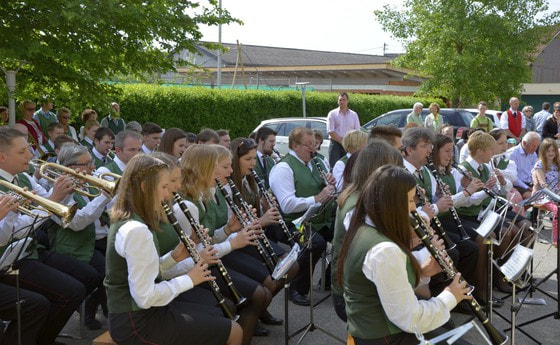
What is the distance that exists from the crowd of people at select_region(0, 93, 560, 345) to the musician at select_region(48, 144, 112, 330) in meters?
0.01

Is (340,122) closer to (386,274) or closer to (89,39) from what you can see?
(89,39)

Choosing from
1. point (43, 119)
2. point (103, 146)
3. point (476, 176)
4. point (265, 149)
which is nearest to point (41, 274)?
point (103, 146)

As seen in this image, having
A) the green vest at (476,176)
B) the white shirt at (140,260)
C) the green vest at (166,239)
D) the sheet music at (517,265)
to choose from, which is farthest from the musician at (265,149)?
the white shirt at (140,260)

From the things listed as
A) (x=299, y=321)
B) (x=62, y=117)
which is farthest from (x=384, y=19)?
(x=299, y=321)

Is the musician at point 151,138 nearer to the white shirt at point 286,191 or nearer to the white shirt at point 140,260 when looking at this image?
the white shirt at point 286,191

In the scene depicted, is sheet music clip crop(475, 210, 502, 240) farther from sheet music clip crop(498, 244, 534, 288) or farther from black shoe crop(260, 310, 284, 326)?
black shoe crop(260, 310, 284, 326)

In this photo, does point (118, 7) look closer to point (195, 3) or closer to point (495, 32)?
point (195, 3)

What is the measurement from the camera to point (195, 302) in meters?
4.24

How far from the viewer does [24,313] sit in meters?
4.10

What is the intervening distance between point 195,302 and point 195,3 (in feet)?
18.0

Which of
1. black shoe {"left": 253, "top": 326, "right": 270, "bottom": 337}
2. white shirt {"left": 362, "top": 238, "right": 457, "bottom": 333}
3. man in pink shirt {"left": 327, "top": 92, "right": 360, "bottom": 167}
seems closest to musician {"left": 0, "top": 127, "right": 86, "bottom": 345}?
black shoe {"left": 253, "top": 326, "right": 270, "bottom": 337}

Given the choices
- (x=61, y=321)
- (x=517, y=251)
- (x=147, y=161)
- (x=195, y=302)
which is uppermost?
(x=147, y=161)

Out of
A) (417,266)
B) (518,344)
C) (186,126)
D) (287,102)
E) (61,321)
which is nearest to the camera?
(417,266)

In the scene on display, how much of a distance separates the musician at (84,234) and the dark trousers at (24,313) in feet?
2.15
